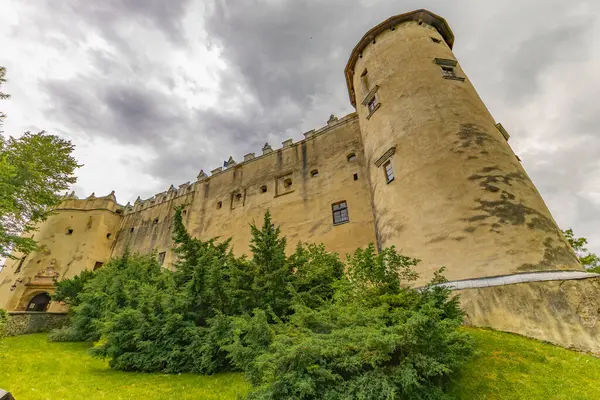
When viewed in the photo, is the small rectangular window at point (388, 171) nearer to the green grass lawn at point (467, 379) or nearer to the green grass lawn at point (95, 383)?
the green grass lawn at point (467, 379)

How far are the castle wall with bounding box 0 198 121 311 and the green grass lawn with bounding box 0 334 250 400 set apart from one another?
1838 centimetres

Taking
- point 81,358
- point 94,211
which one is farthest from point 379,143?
point 94,211

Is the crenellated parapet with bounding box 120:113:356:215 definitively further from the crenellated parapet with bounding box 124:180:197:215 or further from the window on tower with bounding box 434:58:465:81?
the window on tower with bounding box 434:58:465:81

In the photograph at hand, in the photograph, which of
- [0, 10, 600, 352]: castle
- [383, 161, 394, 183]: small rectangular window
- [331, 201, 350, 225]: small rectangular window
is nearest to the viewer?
[0, 10, 600, 352]: castle

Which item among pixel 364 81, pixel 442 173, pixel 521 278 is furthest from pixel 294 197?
pixel 521 278

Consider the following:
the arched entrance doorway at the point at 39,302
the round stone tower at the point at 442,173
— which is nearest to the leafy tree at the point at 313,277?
the round stone tower at the point at 442,173

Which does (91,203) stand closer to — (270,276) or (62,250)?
(62,250)

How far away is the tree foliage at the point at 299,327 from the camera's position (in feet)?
13.3

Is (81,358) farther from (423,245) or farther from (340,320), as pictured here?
(423,245)

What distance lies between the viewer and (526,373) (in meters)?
5.09

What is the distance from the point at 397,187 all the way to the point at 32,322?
74.1 ft

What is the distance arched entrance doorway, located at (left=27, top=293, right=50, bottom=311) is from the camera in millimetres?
23436

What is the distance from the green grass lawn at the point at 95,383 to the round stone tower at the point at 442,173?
6.96 m

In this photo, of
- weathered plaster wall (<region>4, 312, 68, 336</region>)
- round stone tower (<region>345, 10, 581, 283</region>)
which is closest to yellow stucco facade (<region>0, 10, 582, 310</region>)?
round stone tower (<region>345, 10, 581, 283</region>)
